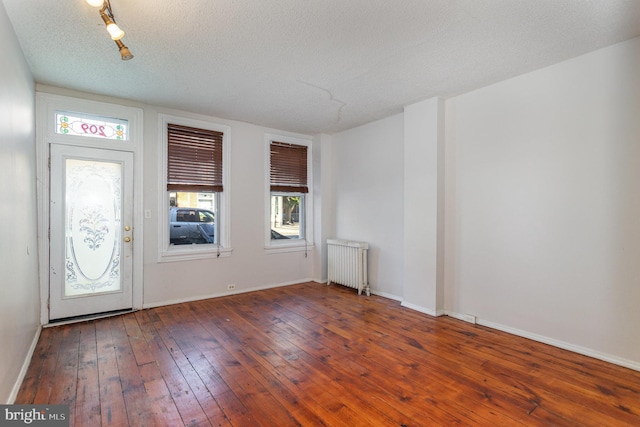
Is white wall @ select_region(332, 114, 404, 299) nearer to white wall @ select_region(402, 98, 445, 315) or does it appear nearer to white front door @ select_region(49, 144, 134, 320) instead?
white wall @ select_region(402, 98, 445, 315)

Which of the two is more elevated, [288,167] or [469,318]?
[288,167]

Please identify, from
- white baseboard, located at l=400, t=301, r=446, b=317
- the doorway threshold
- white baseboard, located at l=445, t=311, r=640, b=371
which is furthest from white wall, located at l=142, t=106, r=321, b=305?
white baseboard, located at l=445, t=311, r=640, b=371

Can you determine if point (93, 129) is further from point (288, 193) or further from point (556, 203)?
point (556, 203)

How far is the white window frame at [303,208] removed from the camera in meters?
5.12

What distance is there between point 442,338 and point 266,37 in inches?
127

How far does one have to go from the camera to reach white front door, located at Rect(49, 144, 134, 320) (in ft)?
11.5

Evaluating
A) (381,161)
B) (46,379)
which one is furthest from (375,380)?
(381,161)

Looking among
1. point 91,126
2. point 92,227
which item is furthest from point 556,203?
point 91,126

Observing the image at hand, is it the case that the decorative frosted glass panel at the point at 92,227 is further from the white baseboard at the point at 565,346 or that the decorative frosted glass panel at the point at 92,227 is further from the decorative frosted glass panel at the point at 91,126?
the white baseboard at the point at 565,346

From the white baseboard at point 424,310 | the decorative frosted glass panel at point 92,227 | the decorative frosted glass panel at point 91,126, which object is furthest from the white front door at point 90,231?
the white baseboard at point 424,310

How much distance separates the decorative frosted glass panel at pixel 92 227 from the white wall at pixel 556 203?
166 inches

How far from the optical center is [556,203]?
2941 mm

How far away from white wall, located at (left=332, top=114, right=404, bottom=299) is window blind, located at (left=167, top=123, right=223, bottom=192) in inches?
82.0

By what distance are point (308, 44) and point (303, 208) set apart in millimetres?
3416
